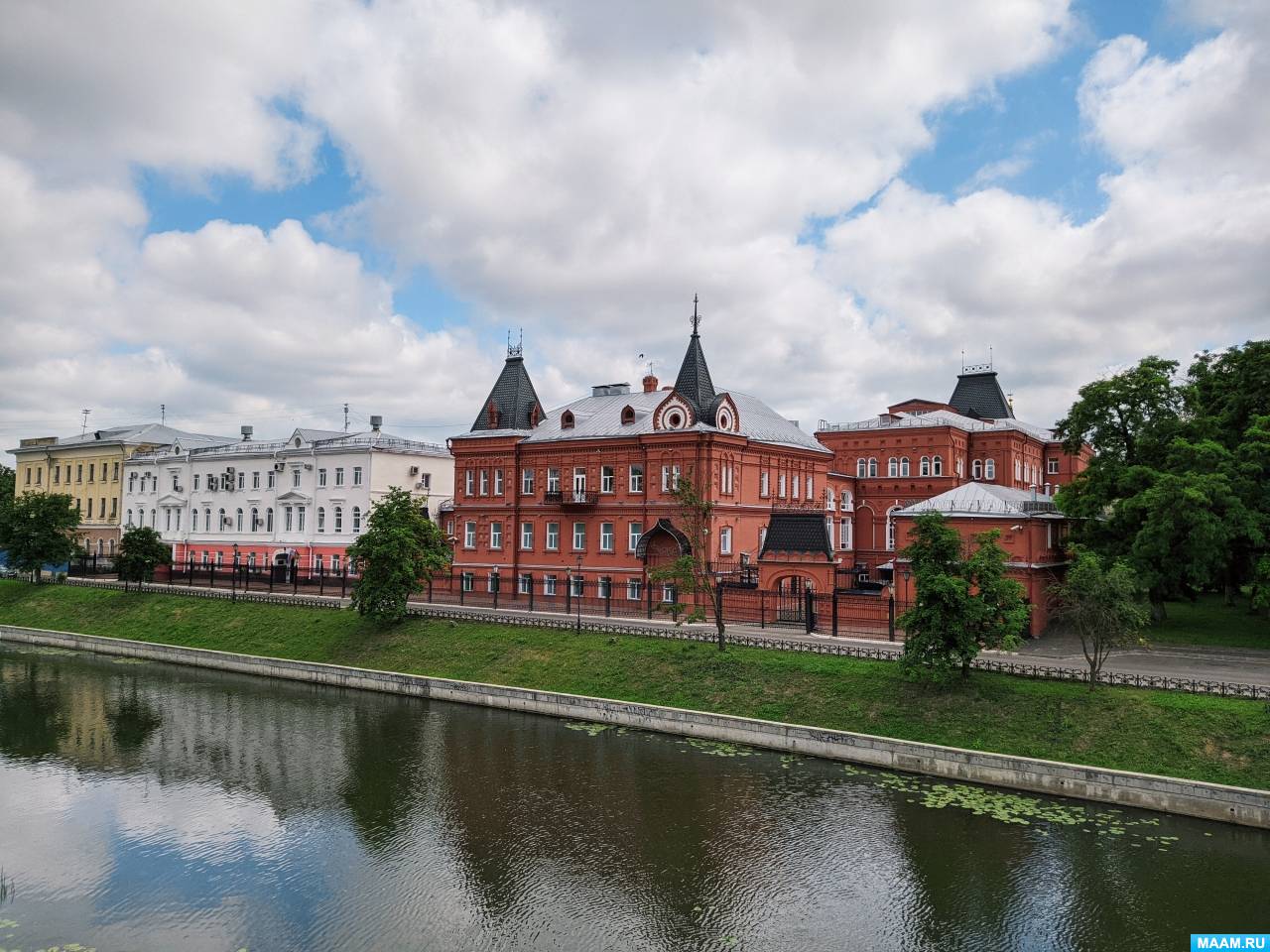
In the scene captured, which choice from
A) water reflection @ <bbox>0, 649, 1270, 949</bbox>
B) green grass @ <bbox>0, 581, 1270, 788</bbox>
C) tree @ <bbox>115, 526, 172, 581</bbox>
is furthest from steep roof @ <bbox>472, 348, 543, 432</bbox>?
water reflection @ <bbox>0, 649, 1270, 949</bbox>

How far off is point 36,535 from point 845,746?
53059mm

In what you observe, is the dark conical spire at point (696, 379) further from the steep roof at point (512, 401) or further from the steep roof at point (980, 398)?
the steep roof at point (980, 398)

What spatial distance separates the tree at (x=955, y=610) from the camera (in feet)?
84.1

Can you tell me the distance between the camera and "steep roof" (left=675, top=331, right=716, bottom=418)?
4742 centimetres

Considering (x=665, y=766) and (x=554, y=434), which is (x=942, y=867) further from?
(x=554, y=434)

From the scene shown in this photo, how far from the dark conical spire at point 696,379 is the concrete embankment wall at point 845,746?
826 inches

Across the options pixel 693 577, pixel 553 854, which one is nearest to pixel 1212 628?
pixel 693 577

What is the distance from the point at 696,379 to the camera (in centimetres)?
4791

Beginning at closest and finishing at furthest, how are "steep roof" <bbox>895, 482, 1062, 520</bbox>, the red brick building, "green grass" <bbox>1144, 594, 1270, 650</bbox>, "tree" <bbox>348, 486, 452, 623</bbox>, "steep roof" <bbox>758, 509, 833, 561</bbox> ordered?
"green grass" <bbox>1144, 594, 1270, 650</bbox> → "steep roof" <bbox>895, 482, 1062, 520</bbox> → "tree" <bbox>348, 486, 452, 623</bbox> → "steep roof" <bbox>758, 509, 833, 561</bbox> → the red brick building

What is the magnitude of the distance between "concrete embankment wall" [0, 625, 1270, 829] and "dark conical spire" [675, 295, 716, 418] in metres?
21.0

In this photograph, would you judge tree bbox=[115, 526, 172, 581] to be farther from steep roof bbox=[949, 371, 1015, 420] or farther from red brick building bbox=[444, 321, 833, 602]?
steep roof bbox=[949, 371, 1015, 420]

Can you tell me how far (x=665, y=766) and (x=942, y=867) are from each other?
8.34 m

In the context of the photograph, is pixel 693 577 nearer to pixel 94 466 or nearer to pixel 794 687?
pixel 794 687

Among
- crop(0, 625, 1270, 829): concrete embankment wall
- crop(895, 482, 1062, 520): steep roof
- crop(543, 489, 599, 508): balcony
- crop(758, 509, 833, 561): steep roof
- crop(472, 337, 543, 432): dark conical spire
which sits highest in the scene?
crop(472, 337, 543, 432): dark conical spire
